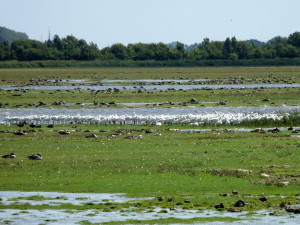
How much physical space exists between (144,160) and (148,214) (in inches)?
369

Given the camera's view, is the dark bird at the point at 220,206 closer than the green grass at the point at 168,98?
Yes

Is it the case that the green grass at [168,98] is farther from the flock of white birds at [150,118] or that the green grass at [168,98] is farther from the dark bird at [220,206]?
the dark bird at [220,206]

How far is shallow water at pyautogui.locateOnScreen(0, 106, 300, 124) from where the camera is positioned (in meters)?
49.2

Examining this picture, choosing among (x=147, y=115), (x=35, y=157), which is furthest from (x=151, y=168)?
(x=147, y=115)

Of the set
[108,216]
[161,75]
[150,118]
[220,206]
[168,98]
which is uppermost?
[220,206]

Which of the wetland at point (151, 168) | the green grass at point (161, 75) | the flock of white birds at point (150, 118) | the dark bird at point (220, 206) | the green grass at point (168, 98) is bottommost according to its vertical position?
the green grass at point (161, 75)

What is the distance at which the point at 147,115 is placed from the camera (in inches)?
2105

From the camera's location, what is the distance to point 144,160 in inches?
1202

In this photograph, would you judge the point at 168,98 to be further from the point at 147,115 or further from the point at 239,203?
the point at 239,203

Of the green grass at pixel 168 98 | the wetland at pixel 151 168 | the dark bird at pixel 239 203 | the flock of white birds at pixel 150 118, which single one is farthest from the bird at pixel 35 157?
the green grass at pixel 168 98

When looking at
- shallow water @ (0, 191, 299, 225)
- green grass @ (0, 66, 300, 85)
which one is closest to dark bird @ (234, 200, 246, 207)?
shallow water @ (0, 191, 299, 225)

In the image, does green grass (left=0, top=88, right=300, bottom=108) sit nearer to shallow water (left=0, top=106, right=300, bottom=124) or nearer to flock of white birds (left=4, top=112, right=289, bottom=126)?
shallow water (left=0, top=106, right=300, bottom=124)

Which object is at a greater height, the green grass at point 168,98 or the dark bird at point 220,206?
the dark bird at point 220,206

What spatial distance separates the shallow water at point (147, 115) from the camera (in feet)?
161
